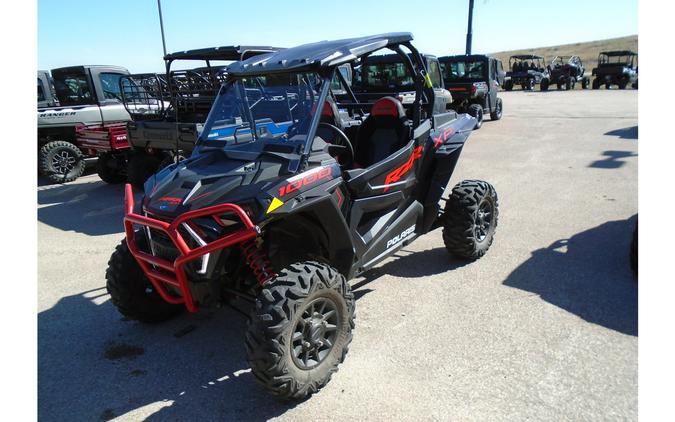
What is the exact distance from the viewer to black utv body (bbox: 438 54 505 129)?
1394cm

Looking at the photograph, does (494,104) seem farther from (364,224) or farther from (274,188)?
(274,188)

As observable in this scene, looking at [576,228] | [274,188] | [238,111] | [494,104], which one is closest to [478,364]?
[274,188]

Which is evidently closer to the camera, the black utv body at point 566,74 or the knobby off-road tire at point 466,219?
the knobby off-road tire at point 466,219

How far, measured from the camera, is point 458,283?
14.0 ft

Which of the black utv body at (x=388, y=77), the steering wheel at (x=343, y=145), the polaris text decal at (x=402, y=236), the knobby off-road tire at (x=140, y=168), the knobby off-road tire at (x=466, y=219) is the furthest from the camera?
the black utv body at (x=388, y=77)

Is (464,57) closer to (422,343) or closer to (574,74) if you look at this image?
(422,343)

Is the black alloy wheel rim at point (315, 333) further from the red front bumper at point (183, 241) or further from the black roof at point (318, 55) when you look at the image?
the black roof at point (318, 55)

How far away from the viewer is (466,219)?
175 inches

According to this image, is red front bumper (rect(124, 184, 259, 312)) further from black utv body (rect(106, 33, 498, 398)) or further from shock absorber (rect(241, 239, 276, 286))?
shock absorber (rect(241, 239, 276, 286))

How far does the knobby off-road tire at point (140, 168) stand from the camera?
26.5ft

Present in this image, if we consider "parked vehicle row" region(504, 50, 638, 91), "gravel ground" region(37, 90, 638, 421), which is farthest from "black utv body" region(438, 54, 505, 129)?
"parked vehicle row" region(504, 50, 638, 91)

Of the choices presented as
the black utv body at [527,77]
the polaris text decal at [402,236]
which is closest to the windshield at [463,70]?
the polaris text decal at [402,236]

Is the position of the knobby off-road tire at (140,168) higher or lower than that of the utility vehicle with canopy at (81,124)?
lower

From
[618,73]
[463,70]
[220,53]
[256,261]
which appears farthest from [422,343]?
[618,73]
